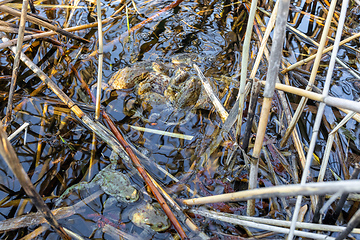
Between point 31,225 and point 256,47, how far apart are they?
378 cm

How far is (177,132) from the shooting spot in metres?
2.92

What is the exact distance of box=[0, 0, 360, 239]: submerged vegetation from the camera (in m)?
1.84

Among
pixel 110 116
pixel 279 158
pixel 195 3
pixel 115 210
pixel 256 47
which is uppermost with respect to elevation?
pixel 195 3

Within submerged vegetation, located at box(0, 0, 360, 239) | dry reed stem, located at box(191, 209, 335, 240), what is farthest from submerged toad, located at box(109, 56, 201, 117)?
dry reed stem, located at box(191, 209, 335, 240)

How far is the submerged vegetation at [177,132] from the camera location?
1840 mm

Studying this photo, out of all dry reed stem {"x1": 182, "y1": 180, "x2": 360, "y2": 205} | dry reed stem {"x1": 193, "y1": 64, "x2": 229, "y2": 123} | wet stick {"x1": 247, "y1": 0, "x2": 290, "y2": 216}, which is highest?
wet stick {"x1": 247, "y1": 0, "x2": 290, "y2": 216}

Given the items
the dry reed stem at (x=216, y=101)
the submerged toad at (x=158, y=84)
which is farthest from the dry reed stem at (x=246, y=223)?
the submerged toad at (x=158, y=84)

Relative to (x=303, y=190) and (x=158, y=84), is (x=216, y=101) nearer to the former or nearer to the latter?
(x=158, y=84)

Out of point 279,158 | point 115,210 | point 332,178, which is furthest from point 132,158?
point 332,178

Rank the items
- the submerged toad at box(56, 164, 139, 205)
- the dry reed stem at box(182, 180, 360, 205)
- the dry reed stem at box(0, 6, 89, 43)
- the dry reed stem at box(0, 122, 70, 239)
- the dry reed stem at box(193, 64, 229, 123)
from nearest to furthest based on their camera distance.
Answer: the dry reed stem at box(182, 180, 360, 205), the dry reed stem at box(0, 122, 70, 239), the submerged toad at box(56, 164, 139, 205), the dry reed stem at box(193, 64, 229, 123), the dry reed stem at box(0, 6, 89, 43)

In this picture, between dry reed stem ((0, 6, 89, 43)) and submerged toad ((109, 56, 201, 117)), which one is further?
submerged toad ((109, 56, 201, 117))

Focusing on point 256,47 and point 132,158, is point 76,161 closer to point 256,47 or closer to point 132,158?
point 132,158

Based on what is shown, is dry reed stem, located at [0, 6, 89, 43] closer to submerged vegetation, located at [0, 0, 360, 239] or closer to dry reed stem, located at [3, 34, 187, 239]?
submerged vegetation, located at [0, 0, 360, 239]

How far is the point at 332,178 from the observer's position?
2404 mm
